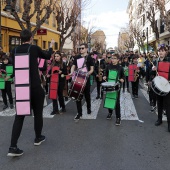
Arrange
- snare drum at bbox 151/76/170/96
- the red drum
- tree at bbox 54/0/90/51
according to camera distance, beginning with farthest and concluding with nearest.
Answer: tree at bbox 54/0/90/51, the red drum, snare drum at bbox 151/76/170/96

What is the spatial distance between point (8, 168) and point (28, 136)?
154 centimetres

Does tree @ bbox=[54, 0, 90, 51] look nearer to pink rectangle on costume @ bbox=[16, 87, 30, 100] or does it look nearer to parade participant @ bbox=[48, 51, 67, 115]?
parade participant @ bbox=[48, 51, 67, 115]

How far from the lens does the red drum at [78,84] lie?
20.9ft

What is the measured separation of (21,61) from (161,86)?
312 cm

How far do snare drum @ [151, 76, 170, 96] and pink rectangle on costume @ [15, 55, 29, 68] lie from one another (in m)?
2.98

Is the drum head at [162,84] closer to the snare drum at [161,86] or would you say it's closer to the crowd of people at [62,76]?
the snare drum at [161,86]

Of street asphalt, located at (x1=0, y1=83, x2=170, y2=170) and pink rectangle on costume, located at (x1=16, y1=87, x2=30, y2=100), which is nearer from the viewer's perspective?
street asphalt, located at (x1=0, y1=83, x2=170, y2=170)

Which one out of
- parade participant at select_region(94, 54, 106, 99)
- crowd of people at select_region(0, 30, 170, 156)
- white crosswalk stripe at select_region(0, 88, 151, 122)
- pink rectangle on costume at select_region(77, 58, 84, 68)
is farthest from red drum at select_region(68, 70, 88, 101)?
parade participant at select_region(94, 54, 106, 99)

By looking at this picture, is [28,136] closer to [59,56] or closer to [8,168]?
[8,168]

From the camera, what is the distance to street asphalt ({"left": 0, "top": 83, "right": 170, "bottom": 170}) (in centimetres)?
402

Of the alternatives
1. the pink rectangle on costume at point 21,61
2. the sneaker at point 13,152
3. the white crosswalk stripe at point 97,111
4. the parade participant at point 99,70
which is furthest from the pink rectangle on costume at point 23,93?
the parade participant at point 99,70

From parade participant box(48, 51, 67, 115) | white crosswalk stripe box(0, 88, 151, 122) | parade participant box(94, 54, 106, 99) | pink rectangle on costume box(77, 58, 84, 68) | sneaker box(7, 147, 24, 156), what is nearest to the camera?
sneaker box(7, 147, 24, 156)

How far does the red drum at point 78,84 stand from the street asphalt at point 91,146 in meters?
0.75

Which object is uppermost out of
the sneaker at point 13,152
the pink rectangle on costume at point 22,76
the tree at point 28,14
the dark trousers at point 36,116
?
the tree at point 28,14
